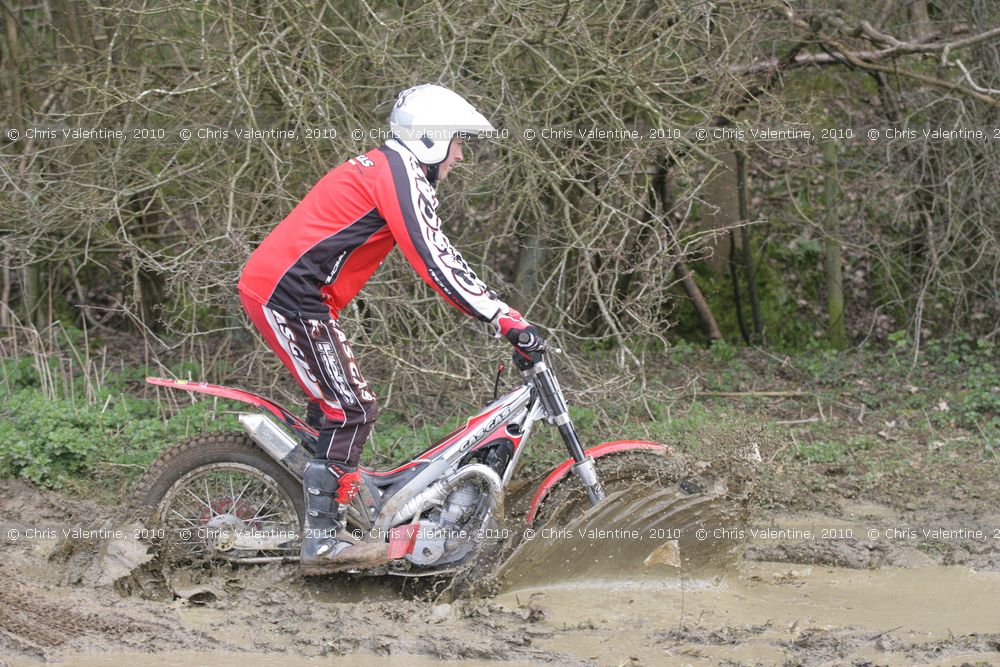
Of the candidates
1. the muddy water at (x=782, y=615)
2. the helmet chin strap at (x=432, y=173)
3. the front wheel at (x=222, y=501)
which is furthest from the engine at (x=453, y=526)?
the helmet chin strap at (x=432, y=173)

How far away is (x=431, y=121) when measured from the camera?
175 inches

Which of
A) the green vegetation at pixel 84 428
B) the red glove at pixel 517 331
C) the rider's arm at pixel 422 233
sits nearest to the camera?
the rider's arm at pixel 422 233

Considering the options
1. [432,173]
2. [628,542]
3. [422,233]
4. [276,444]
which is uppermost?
[432,173]

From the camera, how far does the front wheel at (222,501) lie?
4887 mm

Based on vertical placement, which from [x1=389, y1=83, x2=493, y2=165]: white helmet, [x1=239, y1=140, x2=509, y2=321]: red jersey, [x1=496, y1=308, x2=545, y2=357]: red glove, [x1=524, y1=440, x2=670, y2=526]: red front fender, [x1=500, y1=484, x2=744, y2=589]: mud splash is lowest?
[x1=500, y1=484, x2=744, y2=589]: mud splash

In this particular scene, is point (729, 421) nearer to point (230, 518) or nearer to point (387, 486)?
point (387, 486)

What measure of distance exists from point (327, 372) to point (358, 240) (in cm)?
60

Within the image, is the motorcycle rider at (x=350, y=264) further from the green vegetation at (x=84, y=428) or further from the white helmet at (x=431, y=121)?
the green vegetation at (x=84, y=428)

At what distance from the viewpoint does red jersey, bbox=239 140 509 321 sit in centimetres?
440

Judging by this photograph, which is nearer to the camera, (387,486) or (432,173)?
(432,173)

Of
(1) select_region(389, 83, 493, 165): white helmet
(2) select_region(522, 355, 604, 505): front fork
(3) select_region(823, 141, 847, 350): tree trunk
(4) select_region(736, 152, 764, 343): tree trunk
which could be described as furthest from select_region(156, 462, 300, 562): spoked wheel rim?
(3) select_region(823, 141, 847, 350): tree trunk

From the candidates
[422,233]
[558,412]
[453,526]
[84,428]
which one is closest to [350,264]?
→ [422,233]

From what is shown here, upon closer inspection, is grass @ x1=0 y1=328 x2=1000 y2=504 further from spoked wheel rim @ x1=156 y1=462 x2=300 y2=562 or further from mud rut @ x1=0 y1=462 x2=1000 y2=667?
spoked wheel rim @ x1=156 y1=462 x2=300 y2=562

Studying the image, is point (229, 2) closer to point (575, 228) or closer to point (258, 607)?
point (575, 228)
